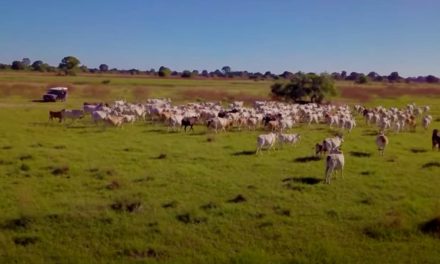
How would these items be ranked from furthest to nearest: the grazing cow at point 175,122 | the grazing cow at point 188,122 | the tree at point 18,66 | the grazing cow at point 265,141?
the tree at point 18,66 → the grazing cow at point 175,122 → the grazing cow at point 188,122 → the grazing cow at point 265,141

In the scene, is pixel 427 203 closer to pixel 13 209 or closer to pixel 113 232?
pixel 113 232

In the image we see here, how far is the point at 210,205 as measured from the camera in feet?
51.0

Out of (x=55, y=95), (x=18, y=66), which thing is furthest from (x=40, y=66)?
(x=55, y=95)

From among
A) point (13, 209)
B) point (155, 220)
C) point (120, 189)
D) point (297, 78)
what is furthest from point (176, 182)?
point (297, 78)

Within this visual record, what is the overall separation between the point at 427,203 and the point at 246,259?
22.3ft

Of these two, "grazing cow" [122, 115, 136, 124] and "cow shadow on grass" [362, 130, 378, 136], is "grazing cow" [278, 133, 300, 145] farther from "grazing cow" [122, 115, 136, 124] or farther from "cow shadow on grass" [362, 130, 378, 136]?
"grazing cow" [122, 115, 136, 124]

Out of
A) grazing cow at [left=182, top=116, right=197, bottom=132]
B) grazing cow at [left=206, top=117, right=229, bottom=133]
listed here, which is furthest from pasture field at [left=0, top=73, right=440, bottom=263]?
grazing cow at [left=182, top=116, right=197, bottom=132]

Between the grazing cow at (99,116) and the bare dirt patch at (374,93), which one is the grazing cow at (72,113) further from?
the bare dirt patch at (374,93)

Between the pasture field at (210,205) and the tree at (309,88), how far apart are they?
31.5 meters

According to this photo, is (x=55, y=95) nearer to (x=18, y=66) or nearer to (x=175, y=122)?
(x=175, y=122)

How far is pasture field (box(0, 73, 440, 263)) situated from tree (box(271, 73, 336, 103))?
31.5 m

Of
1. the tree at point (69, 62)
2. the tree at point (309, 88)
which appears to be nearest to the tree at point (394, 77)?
the tree at point (69, 62)

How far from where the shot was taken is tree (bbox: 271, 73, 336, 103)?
56.8m

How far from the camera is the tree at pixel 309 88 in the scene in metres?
56.8
